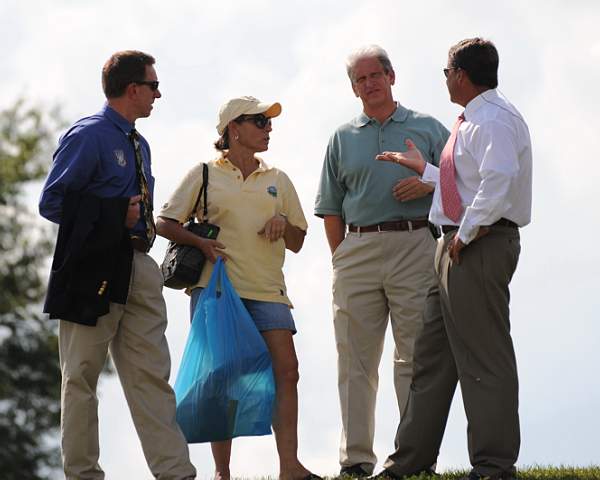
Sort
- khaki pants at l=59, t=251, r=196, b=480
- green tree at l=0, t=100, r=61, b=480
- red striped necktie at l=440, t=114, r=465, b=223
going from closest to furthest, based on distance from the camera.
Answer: red striped necktie at l=440, t=114, r=465, b=223 < khaki pants at l=59, t=251, r=196, b=480 < green tree at l=0, t=100, r=61, b=480

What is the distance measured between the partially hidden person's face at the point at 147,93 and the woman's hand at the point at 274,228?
1.01 meters

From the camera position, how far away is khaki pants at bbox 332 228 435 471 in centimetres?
862

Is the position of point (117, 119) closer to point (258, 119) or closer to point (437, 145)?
point (258, 119)

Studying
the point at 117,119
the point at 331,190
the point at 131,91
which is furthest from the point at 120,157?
the point at 331,190

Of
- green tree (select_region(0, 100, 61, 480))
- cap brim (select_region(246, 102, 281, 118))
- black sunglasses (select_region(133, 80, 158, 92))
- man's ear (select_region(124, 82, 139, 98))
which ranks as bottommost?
green tree (select_region(0, 100, 61, 480))

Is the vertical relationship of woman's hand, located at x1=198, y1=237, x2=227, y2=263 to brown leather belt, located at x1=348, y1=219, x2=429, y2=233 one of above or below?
below

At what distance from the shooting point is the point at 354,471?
28.0 feet

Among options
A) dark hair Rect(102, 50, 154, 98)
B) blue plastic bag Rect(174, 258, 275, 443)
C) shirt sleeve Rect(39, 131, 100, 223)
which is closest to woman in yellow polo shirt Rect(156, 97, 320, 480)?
blue plastic bag Rect(174, 258, 275, 443)

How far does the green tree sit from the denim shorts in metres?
20.9

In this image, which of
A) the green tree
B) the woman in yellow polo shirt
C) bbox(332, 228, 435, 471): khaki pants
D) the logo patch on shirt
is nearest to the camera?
the logo patch on shirt

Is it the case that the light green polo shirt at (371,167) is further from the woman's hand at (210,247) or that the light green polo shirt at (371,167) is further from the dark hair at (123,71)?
the dark hair at (123,71)

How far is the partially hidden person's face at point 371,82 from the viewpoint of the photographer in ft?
28.8

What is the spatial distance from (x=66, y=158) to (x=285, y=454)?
2.27m

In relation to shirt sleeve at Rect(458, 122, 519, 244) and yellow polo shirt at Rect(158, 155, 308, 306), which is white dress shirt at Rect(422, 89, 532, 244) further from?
yellow polo shirt at Rect(158, 155, 308, 306)
